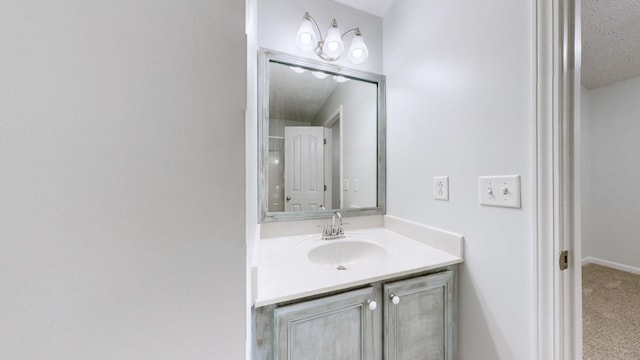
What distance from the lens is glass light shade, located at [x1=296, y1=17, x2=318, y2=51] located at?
4.11ft

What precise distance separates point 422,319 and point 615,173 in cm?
334

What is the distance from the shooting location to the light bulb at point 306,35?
1253mm

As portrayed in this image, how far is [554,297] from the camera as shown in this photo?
68 centimetres

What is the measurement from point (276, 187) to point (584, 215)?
145 inches

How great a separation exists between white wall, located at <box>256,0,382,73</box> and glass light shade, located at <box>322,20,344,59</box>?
0.24 feet

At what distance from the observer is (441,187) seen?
107 centimetres

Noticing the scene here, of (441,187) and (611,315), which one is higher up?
(441,187)

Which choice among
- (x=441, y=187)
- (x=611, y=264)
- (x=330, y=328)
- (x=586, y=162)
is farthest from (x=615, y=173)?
(x=330, y=328)

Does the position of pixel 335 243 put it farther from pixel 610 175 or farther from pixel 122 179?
pixel 610 175

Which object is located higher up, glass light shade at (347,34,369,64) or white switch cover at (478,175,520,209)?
glass light shade at (347,34,369,64)

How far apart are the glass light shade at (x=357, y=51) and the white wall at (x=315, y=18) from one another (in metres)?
0.05

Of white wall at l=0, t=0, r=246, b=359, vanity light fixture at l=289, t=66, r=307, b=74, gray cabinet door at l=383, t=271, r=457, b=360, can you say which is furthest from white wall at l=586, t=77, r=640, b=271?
white wall at l=0, t=0, r=246, b=359

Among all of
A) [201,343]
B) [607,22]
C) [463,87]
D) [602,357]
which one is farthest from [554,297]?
[607,22]

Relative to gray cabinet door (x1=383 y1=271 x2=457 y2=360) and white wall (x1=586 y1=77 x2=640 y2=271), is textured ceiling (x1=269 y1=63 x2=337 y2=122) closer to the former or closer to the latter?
gray cabinet door (x1=383 y1=271 x2=457 y2=360)
